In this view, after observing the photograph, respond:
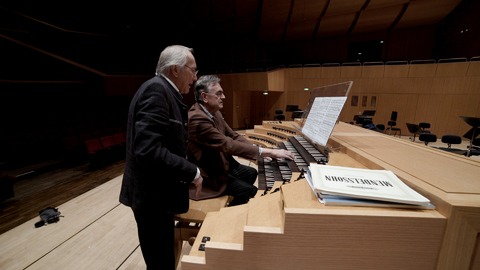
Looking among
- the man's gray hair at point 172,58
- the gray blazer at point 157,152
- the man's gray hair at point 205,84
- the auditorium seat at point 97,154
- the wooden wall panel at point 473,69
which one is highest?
the wooden wall panel at point 473,69

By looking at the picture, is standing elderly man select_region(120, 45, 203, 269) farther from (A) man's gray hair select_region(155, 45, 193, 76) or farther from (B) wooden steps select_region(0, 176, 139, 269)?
(B) wooden steps select_region(0, 176, 139, 269)

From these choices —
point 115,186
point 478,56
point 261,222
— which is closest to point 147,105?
point 261,222

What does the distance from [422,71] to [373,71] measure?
1517mm

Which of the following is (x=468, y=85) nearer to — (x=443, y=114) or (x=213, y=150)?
(x=443, y=114)

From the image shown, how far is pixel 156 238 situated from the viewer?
3.59 ft

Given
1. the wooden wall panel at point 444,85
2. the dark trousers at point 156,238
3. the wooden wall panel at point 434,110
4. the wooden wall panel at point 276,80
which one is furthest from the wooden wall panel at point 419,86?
the dark trousers at point 156,238

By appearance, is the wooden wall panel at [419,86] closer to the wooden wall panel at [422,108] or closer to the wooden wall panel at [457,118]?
the wooden wall panel at [422,108]

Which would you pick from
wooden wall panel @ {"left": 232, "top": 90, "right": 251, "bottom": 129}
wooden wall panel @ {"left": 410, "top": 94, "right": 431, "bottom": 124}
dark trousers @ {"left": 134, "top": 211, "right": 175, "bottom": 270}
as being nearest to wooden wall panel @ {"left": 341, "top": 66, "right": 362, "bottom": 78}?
wooden wall panel @ {"left": 410, "top": 94, "right": 431, "bottom": 124}

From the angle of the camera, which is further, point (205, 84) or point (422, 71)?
point (422, 71)

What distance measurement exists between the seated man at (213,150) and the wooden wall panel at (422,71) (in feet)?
28.8

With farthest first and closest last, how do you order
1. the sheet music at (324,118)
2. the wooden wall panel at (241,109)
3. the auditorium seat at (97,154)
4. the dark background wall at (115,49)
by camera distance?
the wooden wall panel at (241,109), the dark background wall at (115,49), the auditorium seat at (97,154), the sheet music at (324,118)

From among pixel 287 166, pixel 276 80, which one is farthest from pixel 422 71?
pixel 287 166

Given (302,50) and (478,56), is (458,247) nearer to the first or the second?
(478,56)

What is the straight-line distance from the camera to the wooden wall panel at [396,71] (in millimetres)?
7609
